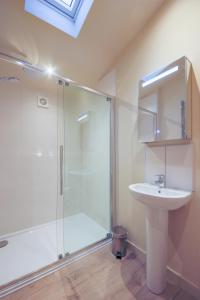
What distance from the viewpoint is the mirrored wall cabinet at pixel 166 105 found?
1.34m

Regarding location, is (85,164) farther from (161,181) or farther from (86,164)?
(161,181)

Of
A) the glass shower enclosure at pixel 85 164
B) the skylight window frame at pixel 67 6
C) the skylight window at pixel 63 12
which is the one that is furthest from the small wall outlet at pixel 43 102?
the skylight window frame at pixel 67 6

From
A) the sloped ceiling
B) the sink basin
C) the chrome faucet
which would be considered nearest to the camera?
the sink basin

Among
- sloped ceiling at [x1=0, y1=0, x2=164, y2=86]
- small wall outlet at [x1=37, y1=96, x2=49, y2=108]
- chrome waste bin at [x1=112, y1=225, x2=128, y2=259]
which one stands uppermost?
sloped ceiling at [x1=0, y1=0, x2=164, y2=86]

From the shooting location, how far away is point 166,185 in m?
1.53

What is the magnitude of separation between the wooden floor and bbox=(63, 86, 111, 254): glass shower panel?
0.54 metres

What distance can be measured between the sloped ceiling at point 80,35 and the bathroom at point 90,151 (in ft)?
0.04

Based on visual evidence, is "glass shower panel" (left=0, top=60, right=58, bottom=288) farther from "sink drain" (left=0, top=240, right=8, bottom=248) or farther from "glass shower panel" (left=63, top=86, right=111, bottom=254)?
"glass shower panel" (left=63, top=86, right=111, bottom=254)

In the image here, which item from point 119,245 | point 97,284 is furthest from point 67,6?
point 97,284

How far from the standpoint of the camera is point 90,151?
8.35ft

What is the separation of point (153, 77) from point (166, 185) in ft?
3.58

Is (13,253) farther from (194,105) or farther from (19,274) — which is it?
(194,105)

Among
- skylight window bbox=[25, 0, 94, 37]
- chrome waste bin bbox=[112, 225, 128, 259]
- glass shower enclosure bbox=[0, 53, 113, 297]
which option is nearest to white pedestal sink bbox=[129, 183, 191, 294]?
chrome waste bin bbox=[112, 225, 128, 259]

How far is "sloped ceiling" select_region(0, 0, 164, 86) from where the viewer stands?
63.9 inches
